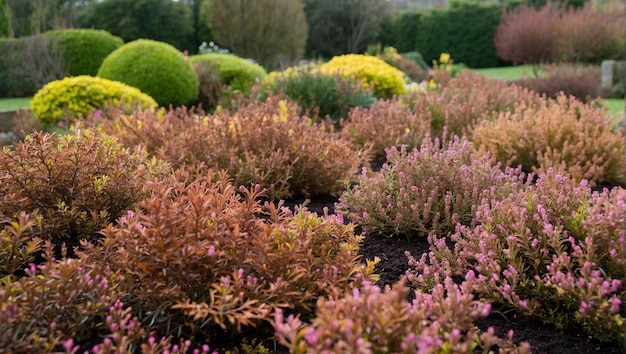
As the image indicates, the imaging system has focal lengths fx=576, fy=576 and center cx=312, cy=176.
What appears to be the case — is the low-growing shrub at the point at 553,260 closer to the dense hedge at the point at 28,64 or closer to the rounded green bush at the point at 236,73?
the rounded green bush at the point at 236,73

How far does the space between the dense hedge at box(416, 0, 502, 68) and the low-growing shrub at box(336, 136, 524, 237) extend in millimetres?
24576

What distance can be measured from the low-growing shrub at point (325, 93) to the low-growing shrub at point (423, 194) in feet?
13.4

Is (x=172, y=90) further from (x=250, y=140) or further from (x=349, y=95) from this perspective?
(x=250, y=140)

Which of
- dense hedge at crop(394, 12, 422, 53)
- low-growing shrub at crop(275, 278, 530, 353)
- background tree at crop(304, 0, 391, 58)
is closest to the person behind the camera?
Result: low-growing shrub at crop(275, 278, 530, 353)

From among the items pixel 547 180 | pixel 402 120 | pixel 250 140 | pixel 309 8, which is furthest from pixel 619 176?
pixel 309 8

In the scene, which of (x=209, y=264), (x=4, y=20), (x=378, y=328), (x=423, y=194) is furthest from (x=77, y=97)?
(x=4, y=20)

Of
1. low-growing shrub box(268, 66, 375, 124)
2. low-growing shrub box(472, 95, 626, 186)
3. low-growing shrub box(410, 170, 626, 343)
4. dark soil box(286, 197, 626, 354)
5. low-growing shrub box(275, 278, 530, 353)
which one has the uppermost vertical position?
low-growing shrub box(275, 278, 530, 353)

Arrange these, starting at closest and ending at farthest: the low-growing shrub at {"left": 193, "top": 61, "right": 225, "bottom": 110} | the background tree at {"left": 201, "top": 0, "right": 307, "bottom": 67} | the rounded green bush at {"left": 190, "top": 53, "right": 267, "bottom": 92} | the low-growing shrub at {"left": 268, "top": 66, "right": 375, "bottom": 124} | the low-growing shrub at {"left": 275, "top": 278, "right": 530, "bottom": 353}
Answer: the low-growing shrub at {"left": 275, "top": 278, "right": 530, "bottom": 353} → the low-growing shrub at {"left": 268, "top": 66, "right": 375, "bottom": 124} → the low-growing shrub at {"left": 193, "top": 61, "right": 225, "bottom": 110} → the rounded green bush at {"left": 190, "top": 53, "right": 267, "bottom": 92} → the background tree at {"left": 201, "top": 0, "right": 307, "bottom": 67}

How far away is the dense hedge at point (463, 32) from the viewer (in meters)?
26.5

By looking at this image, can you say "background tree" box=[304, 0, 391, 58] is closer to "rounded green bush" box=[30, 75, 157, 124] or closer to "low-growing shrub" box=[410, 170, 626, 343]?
"rounded green bush" box=[30, 75, 157, 124]

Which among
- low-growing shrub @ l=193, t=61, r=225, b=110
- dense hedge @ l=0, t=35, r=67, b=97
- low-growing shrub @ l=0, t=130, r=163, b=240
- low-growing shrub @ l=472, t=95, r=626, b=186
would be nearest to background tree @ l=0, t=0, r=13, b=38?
dense hedge @ l=0, t=35, r=67, b=97

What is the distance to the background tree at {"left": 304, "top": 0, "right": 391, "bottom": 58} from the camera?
28203 millimetres

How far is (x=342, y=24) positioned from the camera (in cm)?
2873

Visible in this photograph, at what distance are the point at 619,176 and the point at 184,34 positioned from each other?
20.7 meters
